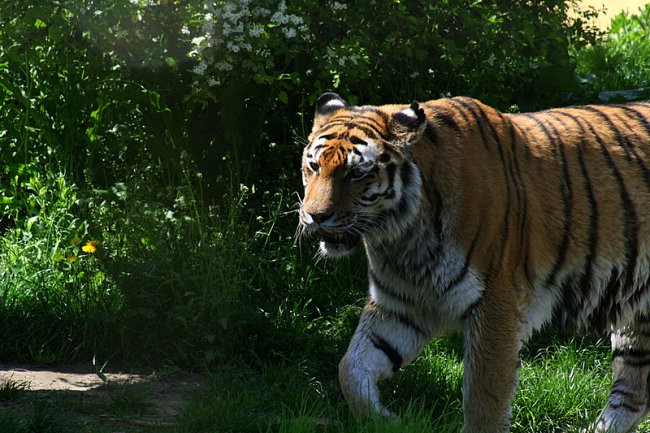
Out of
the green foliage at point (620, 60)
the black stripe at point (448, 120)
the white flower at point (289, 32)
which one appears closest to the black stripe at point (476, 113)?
the black stripe at point (448, 120)

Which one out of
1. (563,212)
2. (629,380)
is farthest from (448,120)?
(629,380)

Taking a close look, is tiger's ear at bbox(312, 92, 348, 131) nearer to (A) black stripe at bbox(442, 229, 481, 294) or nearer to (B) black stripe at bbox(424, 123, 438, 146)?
(B) black stripe at bbox(424, 123, 438, 146)

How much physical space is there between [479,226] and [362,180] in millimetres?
513

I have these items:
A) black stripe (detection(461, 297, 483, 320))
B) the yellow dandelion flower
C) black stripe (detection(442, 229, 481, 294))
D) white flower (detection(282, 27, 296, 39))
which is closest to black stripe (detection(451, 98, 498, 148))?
black stripe (detection(442, 229, 481, 294))

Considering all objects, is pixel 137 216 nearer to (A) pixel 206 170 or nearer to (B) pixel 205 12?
(A) pixel 206 170

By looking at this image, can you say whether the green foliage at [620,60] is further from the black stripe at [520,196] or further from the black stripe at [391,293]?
the black stripe at [391,293]

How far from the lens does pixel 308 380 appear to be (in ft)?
15.1

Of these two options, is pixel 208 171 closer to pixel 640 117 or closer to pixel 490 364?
pixel 490 364

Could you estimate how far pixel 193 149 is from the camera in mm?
5348

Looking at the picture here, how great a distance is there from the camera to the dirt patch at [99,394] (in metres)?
3.94

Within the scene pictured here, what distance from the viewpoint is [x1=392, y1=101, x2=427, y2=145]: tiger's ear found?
3688 mm

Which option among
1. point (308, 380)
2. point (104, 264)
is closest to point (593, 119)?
point (308, 380)

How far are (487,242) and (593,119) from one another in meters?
1.04

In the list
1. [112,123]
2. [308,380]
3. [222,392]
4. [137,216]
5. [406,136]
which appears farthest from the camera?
[112,123]
